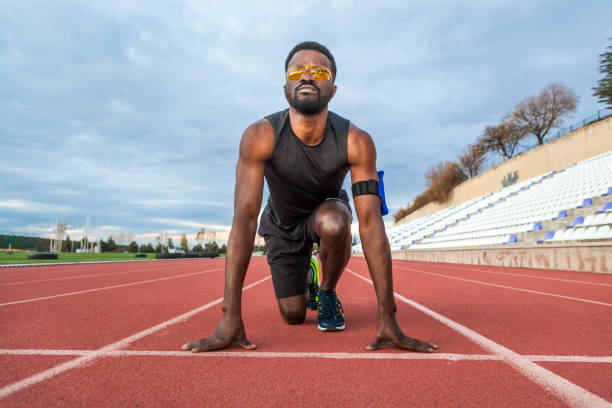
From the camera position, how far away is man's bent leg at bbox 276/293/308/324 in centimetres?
301

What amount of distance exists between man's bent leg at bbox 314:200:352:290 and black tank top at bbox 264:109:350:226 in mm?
165

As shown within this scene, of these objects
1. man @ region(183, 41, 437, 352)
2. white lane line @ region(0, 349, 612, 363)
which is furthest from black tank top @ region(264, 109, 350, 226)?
white lane line @ region(0, 349, 612, 363)

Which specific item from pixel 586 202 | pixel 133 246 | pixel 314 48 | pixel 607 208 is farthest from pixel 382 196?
pixel 133 246

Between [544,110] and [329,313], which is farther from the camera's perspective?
[544,110]

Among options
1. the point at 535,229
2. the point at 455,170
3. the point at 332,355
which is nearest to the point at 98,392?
the point at 332,355

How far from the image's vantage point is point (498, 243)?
13.7 m

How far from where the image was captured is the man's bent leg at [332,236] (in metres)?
2.72

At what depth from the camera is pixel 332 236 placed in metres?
2.75

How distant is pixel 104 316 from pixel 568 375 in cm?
332

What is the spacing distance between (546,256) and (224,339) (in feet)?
37.0

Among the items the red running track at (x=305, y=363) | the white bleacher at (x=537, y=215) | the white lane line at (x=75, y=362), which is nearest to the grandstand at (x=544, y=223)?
the white bleacher at (x=537, y=215)

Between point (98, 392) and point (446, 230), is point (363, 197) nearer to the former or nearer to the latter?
point (98, 392)

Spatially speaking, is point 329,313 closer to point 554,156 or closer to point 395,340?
point 395,340

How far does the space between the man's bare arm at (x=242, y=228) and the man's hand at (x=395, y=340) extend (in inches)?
28.1
